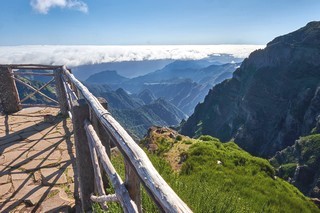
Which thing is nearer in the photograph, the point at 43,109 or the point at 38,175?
the point at 38,175

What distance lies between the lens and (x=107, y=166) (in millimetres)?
3832

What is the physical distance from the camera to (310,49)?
172875 millimetres

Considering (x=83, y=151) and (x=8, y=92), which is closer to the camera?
(x=83, y=151)

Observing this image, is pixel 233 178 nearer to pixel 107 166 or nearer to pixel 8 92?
pixel 107 166

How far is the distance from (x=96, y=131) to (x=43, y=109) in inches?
379

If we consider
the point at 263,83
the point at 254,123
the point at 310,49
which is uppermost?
the point at 310,49

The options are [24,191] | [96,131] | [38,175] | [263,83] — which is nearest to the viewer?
[96,131]

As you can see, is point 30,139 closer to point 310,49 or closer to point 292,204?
point 292,204

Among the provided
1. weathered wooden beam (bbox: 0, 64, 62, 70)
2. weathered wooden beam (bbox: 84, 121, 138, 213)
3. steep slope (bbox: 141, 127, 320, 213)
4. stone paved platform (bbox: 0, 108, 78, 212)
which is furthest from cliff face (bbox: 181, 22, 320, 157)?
weathered wooden beam (bbox: 84, 121, 138, 213)

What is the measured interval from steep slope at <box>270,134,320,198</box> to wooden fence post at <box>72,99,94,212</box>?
95919 mm

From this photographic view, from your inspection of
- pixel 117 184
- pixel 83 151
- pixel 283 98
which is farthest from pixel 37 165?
pixel 283 98

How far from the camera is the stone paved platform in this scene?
5777 millimetres

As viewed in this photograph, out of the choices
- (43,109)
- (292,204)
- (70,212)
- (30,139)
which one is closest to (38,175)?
(70,212)

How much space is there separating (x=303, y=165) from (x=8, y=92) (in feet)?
380
